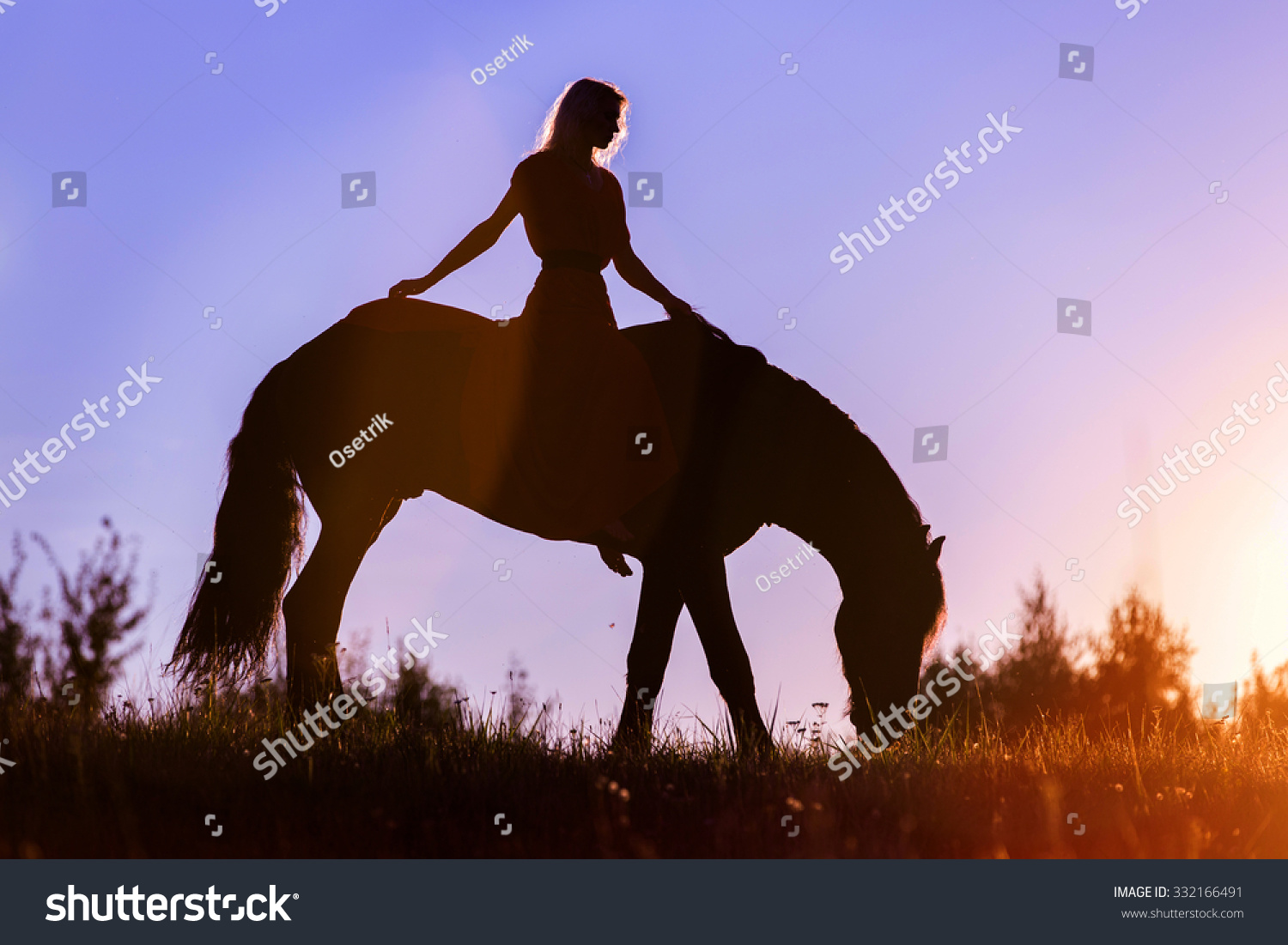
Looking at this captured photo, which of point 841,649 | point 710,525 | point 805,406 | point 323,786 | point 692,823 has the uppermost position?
point 805,406

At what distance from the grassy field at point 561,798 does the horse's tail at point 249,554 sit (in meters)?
0.83

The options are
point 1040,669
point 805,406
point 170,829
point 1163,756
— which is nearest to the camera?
point 170,829

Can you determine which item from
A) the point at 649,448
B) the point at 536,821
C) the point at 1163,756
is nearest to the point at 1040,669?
the point at 1163,756

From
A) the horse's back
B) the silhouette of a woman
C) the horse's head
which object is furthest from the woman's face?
the horse's head

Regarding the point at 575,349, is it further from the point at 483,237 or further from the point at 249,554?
the point at 249,554

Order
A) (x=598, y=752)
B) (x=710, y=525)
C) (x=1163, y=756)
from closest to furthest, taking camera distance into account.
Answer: (x=598, y=752) < (x=1163, y=756) < (x=710, y=525)

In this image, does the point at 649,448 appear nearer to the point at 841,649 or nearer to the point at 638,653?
the point at 638,653

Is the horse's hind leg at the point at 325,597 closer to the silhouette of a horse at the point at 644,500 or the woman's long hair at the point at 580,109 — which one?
the silhouette of a horse at the point at 644,500

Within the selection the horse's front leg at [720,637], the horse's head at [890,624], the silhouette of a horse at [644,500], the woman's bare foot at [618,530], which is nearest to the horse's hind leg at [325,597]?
the silhouette of a horse at [644,500]

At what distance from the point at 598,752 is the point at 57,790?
2234 millimetres

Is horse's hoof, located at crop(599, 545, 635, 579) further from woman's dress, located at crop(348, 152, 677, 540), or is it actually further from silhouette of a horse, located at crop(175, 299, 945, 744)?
woman's dress, located at crop(348, 152, 677, 540)

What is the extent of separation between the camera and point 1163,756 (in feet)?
17.1

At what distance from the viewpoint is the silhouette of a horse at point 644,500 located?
5.52 m

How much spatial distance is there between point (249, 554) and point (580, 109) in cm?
324
